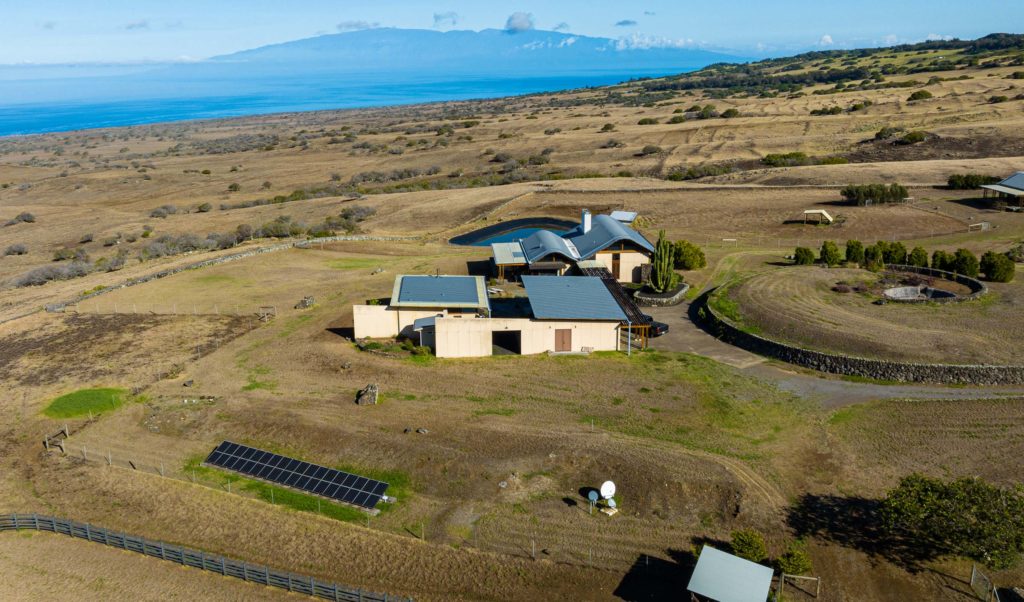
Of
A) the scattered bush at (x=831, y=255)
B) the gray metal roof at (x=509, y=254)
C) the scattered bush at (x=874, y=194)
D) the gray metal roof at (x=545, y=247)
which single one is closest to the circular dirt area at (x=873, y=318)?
the scattered bush at (x=831, y=255)

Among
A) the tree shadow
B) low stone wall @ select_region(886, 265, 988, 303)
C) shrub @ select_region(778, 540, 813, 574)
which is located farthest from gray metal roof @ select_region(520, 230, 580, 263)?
shrub @ select_region(778, 540, 813, 574)

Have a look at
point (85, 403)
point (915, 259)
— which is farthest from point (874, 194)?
point (85, 403)

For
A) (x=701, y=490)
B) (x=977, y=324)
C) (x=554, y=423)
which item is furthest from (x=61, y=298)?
(x=977, y=324)

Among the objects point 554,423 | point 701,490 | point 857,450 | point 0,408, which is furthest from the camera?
point 0,408

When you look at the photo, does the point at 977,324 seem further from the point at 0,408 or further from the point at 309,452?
the point at 0,408

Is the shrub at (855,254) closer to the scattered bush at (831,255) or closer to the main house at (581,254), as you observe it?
the scattered bush at (831,255)

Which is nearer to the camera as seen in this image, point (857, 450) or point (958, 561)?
point (958, 561)
